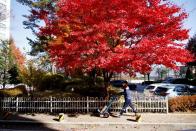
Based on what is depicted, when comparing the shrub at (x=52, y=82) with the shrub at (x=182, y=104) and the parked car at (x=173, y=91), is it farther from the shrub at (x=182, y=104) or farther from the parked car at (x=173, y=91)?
the shrub at (x=182, y=104)

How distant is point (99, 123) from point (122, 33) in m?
4.57

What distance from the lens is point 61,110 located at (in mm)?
19062

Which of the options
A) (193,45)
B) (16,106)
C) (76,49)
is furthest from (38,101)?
(193,45)

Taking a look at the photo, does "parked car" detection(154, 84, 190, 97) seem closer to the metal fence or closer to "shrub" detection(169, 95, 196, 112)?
"shrub" detection(169, 95, 196, 112)

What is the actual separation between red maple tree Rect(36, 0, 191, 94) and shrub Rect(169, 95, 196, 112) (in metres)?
2.65

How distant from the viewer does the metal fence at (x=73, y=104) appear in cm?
1864

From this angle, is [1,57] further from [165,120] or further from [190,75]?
[190,75]

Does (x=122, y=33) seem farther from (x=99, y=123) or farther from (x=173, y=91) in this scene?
(x=173, y=91)

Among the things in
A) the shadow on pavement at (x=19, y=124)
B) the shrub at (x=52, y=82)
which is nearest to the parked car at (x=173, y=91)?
the shadow on pavement at (x=19, y=124)

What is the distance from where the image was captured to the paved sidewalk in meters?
15.7

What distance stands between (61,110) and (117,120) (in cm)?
356

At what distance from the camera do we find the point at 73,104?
1880 centimetres

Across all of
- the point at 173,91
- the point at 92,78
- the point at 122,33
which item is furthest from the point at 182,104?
Answer: the point at 92,78

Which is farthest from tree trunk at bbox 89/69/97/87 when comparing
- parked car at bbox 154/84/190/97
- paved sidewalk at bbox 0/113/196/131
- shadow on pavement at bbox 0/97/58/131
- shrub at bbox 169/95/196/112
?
shadow on pavement at bbox 0/97/58/131
